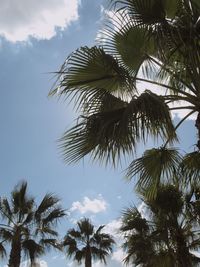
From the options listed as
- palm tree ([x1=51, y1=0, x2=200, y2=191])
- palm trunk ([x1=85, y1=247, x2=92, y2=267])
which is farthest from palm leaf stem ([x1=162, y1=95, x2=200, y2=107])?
palm trunk ([x1=85, y1=247, x2=92, y2=267])

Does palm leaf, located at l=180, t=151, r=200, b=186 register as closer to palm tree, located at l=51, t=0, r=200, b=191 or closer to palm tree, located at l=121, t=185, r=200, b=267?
palm tree, located at l=51, t=0, r=200, b=191

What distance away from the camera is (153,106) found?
20.1ft

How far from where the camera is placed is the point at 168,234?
12156 millimetres

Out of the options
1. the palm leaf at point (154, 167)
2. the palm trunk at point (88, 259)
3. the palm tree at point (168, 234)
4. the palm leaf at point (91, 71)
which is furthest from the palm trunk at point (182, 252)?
the palm trunk at point (88, 259)

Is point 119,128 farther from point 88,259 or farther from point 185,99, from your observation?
point 88,259

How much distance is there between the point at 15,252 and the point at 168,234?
5710 millimetres

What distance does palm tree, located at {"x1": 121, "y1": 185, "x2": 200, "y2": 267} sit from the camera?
38.0ft

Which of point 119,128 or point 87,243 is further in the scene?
point 87,243

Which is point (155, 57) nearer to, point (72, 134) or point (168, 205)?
point (72, 134)

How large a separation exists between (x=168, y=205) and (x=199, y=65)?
19.4ft

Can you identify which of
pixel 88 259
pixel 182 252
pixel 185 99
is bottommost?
pixel 182 252

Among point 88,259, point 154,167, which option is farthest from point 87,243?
point 154,167

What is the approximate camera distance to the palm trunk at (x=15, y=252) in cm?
1422

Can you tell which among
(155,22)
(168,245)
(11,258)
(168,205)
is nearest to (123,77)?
(155,22)
